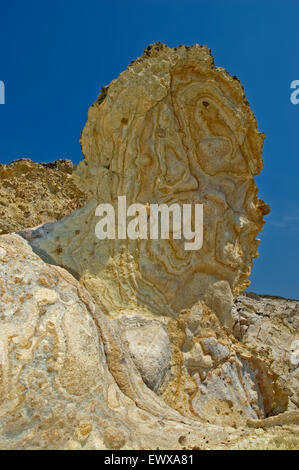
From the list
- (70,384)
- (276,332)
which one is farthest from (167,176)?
(276,332)

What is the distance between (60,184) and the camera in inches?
343

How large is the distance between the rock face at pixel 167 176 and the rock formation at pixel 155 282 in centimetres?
1

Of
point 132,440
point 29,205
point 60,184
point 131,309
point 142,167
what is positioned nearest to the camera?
point 132,440

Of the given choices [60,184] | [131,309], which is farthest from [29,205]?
[131,309]

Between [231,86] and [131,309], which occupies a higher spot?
[231,86]

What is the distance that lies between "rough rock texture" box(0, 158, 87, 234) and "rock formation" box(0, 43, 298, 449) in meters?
3.47

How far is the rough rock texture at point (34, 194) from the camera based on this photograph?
26.1ft

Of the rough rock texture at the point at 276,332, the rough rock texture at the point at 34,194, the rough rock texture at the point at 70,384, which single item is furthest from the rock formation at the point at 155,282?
the rough rock texture at the point at 34,194

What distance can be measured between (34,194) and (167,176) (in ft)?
14.8

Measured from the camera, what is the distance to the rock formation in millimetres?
2734

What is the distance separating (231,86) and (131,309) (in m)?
2.93

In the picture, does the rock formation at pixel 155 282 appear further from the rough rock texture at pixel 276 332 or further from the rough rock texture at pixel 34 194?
the rough rock texture at pixel 34 194

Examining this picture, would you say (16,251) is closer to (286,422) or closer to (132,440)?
(132,440)

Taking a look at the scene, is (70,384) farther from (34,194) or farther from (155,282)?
(34,194)
